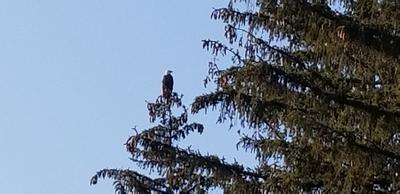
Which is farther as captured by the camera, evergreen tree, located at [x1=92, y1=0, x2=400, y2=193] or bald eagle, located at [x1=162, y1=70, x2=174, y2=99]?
bald eagle, located at [x1=162, y1=70, x2=174, y2=99]

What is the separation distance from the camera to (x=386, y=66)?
11.9 m

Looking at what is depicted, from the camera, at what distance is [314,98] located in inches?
463

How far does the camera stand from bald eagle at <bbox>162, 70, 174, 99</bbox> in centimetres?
1753

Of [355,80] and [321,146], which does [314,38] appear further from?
[355,80]

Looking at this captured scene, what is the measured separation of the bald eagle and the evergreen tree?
11.5 feet

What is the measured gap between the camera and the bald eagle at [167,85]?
57.5 feet

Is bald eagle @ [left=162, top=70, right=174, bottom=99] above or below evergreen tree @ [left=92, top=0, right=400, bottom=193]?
above

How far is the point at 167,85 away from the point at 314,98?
245 inches

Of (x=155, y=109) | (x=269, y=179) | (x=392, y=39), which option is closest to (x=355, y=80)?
(x=269, y=179)

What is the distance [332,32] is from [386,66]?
109 centimetres

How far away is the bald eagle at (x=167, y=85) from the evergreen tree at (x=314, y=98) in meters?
3.52

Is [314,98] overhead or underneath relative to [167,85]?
underneath

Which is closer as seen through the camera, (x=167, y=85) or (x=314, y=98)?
(x=314, y=98)

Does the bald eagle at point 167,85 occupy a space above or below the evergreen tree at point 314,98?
above
